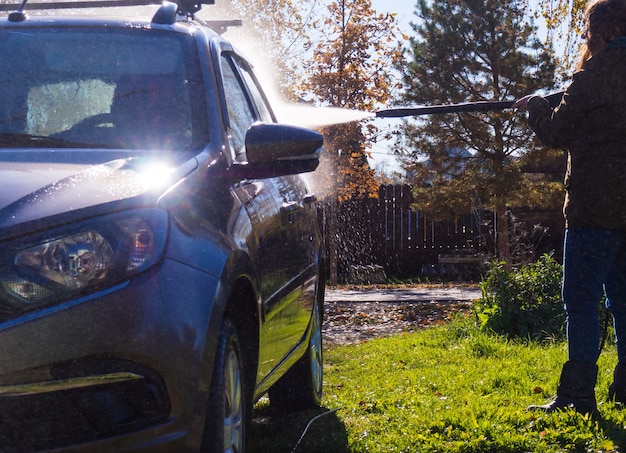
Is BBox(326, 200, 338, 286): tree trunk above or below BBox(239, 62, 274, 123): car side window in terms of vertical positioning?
below

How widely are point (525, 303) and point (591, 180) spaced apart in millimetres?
3756

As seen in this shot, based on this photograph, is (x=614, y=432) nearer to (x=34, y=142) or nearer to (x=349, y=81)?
(x=34, y=142)

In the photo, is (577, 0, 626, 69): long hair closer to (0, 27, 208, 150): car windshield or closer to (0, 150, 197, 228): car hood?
(0, 27, 208, 150): car windshield

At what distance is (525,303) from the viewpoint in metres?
8.11

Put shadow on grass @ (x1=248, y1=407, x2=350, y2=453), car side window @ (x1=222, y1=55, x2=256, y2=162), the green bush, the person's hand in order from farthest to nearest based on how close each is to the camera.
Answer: the green bush → the person's hand → shadow on grass @ (x1=248, y1=407, x2=350, y2=453) → car side window @ (x1=222, y1=55, x2=256, y2=162)

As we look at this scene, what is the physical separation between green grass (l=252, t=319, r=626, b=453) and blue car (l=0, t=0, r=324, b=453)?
61 cm

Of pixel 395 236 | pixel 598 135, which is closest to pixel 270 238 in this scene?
pixel 598 135

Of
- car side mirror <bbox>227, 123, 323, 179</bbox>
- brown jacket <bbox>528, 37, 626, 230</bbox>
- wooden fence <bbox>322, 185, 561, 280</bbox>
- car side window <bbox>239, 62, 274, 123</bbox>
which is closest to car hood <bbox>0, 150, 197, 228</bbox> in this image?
car side mirror <bbox>227, 123, 323, 179</bbox>

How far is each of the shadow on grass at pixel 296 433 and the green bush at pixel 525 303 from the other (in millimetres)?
3073

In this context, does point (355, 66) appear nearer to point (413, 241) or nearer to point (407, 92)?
point (407, 92)

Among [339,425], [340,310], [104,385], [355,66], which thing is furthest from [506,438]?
[355,66]

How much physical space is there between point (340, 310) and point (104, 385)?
32.6 feet

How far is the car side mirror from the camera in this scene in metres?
3.29

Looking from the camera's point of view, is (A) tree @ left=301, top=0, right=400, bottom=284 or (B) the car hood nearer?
(B) the car hood
